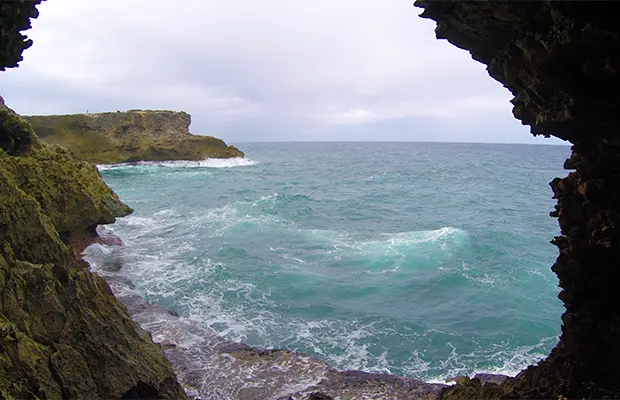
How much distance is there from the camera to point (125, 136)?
250 ft

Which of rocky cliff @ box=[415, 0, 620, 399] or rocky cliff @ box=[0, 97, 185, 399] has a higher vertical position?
rocky cliff @ box=[415, 0, 620, 399]

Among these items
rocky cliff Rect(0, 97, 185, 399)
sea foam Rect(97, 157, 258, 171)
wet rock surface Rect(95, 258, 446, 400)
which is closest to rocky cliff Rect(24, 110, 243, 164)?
sea foam Rect(97, 157, 258, 171)

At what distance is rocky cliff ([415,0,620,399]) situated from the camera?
17.8 ft

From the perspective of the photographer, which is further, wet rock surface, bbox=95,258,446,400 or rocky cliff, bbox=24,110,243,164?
rocky cliff, bbox=24,110,243,164

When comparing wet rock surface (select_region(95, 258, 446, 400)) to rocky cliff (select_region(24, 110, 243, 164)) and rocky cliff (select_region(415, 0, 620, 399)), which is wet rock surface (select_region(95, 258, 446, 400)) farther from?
rocky cliff (select_region(24, 110, 243, 164))

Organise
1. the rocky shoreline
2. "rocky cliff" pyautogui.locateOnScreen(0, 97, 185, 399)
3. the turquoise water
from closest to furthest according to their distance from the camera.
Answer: "rocky cliff" pyautogui.locateOnScreen(0, 97, 185, 399) < the rocky shoreline < the turquoise water

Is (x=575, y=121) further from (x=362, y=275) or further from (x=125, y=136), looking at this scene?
(x=125, y=136)

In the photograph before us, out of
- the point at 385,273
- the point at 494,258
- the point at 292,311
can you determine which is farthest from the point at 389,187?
the point at 292,311

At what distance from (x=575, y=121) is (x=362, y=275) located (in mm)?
15439

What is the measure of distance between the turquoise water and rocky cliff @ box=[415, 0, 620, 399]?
6.34m

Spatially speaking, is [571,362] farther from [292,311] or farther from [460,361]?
[292,311]

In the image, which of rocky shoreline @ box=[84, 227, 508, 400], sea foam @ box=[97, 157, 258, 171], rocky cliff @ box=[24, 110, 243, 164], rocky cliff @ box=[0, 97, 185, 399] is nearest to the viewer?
rocky cliff @ box=[0, 97, 185, 399]

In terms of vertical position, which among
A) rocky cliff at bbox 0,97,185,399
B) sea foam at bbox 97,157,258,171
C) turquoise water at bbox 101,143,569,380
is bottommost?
turquoise water at bbox 101,143,569,380

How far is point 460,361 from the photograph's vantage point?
538 inches
